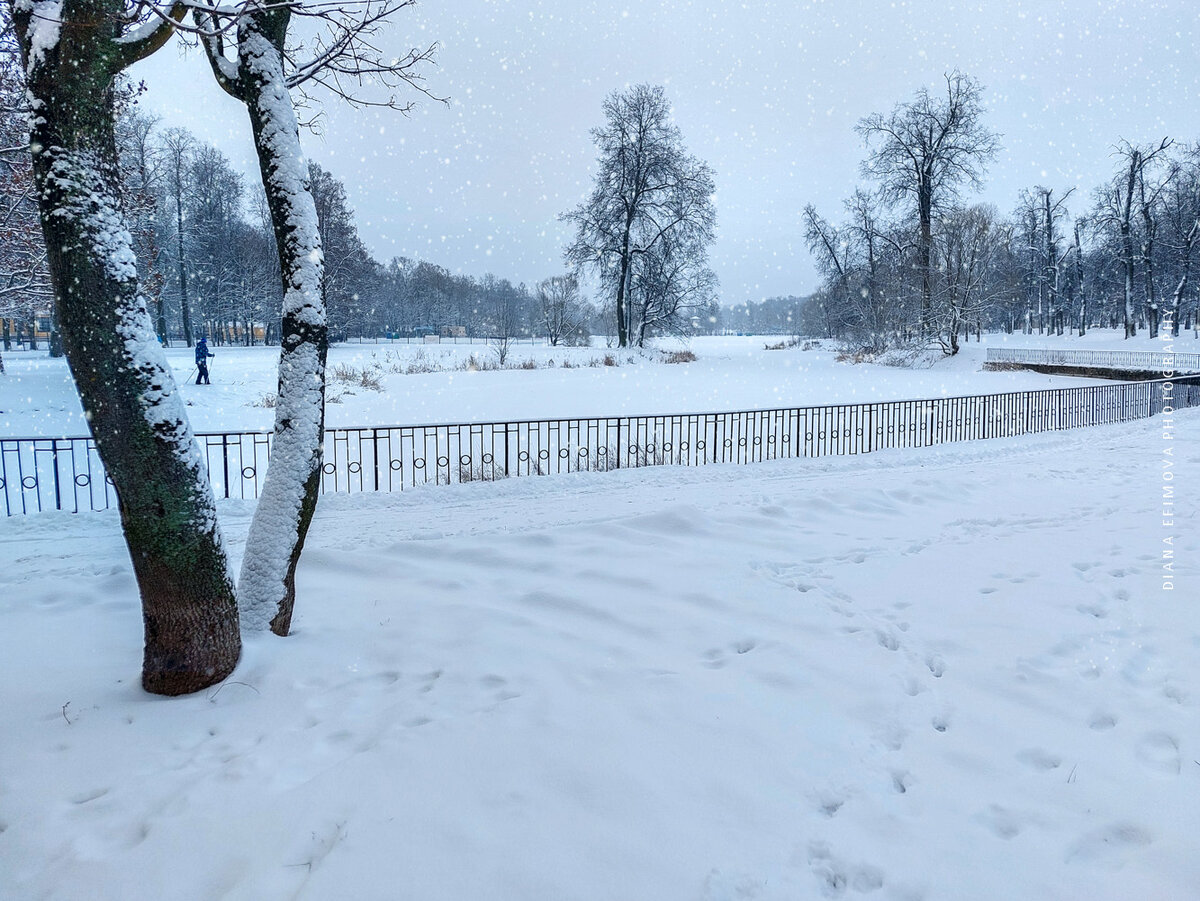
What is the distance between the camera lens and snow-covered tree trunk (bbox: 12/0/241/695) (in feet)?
10.6

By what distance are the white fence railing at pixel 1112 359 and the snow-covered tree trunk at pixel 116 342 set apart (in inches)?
1243

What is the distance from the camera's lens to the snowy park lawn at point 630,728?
2.60 m

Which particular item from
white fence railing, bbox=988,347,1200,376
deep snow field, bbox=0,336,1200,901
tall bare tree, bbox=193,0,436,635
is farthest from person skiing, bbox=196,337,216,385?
white fence railing, bbox=988,347,1200,376

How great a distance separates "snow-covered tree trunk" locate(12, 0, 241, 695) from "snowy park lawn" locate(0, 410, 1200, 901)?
1.64ft

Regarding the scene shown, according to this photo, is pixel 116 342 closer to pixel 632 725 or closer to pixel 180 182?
pixel 632 725

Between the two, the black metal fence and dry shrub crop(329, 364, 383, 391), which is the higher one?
dry shrub crop(329, 364, 383, 391)

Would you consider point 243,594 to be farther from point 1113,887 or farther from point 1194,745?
point 1194,745

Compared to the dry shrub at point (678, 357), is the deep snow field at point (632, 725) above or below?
below

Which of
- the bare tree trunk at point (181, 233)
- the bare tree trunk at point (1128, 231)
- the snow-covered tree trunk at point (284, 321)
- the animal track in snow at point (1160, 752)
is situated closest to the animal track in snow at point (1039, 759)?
the animal track in snow at point (1160, 752)

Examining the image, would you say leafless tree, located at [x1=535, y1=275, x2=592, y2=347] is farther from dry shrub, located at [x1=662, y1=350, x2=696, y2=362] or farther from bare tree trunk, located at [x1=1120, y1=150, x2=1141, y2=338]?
bare tree trunk, located at [x1=1120, y1=150, x2=1141, y2=338]

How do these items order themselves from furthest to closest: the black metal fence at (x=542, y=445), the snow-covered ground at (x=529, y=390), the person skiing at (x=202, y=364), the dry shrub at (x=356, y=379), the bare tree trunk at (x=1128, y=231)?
the bare tree trunk at (x=1128, y=231) < the person skiing at (x=202, y=364) < the dry shrub at (x=356, y=379) < the snow-covered ground at (x=529, y=390) < the black metal fence at (x=542, y=445)

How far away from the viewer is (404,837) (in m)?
2.72

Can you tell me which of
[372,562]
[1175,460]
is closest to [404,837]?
[372,562]

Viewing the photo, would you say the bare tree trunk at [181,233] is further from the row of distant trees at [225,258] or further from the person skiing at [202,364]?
the person skiing at [202,364]
